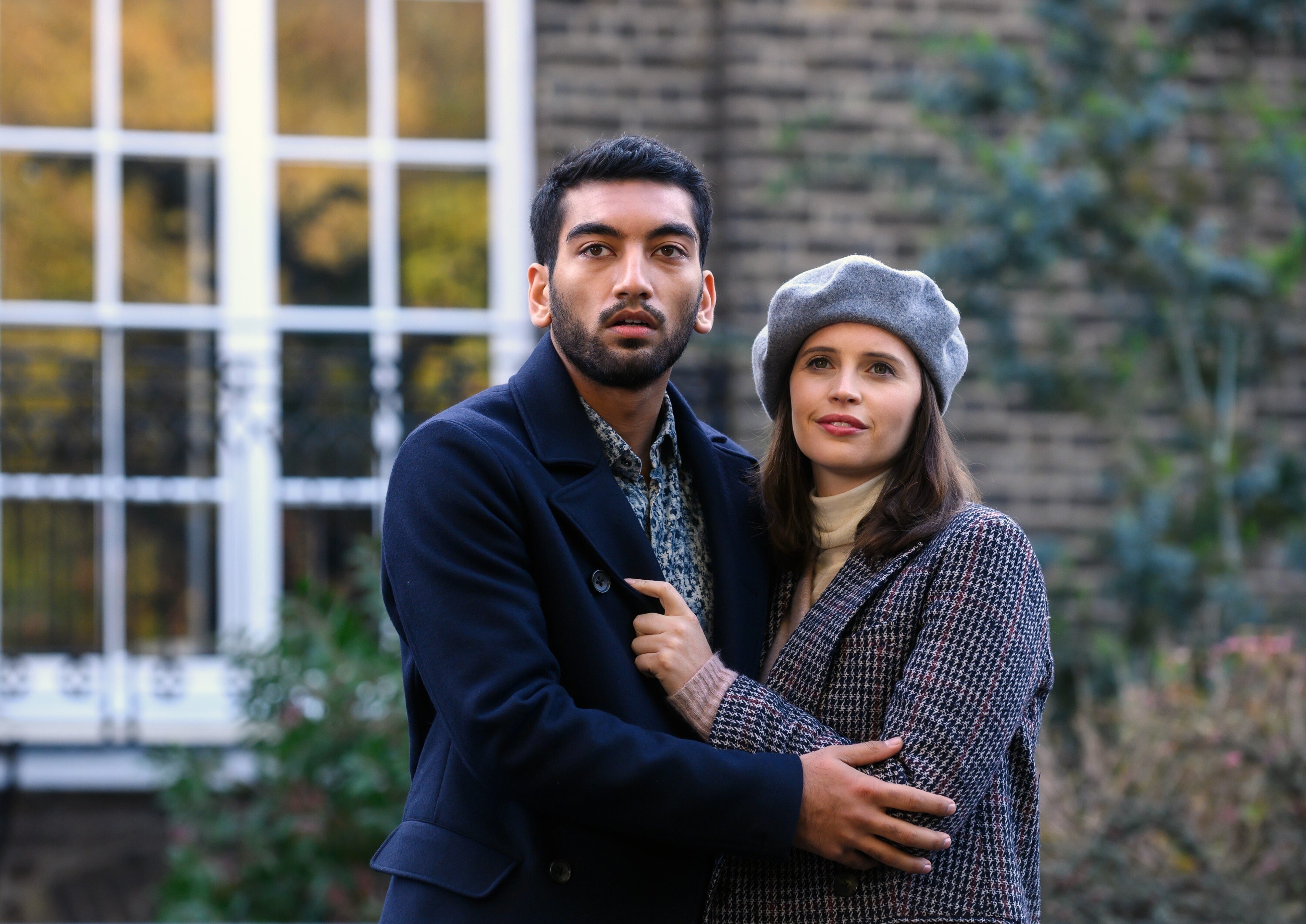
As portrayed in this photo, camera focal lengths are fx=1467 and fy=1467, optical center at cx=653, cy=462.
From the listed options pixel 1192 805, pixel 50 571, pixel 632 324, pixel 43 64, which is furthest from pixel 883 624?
pixel 43 64

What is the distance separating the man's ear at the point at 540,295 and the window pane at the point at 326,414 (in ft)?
12.1

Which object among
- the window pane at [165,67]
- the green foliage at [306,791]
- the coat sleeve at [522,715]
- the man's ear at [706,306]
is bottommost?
the green foliage at [306,791]

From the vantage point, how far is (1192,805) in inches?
185

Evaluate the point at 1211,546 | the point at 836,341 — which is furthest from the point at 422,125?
the point at 836,341

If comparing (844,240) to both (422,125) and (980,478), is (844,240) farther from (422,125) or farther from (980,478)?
(422,125)

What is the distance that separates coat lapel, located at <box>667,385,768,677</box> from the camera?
2453 mm

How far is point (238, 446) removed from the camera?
246 inches

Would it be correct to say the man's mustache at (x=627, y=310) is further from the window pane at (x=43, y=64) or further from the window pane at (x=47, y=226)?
the window pane at (x=43, y=64)

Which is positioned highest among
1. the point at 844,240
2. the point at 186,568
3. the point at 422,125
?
the point at 422,125

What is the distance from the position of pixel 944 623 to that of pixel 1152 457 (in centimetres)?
448

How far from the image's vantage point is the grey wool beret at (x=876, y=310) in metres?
2.43

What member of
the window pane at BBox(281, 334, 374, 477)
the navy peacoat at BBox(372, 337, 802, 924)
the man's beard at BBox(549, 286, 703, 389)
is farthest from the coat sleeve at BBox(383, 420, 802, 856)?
the window pane at BBox(281, 334, 374, 477)

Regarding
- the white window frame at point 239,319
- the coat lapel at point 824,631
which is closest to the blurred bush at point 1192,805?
the coat lapel at point 824,631

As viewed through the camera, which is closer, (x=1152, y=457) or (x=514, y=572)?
(x=514, y=572)
